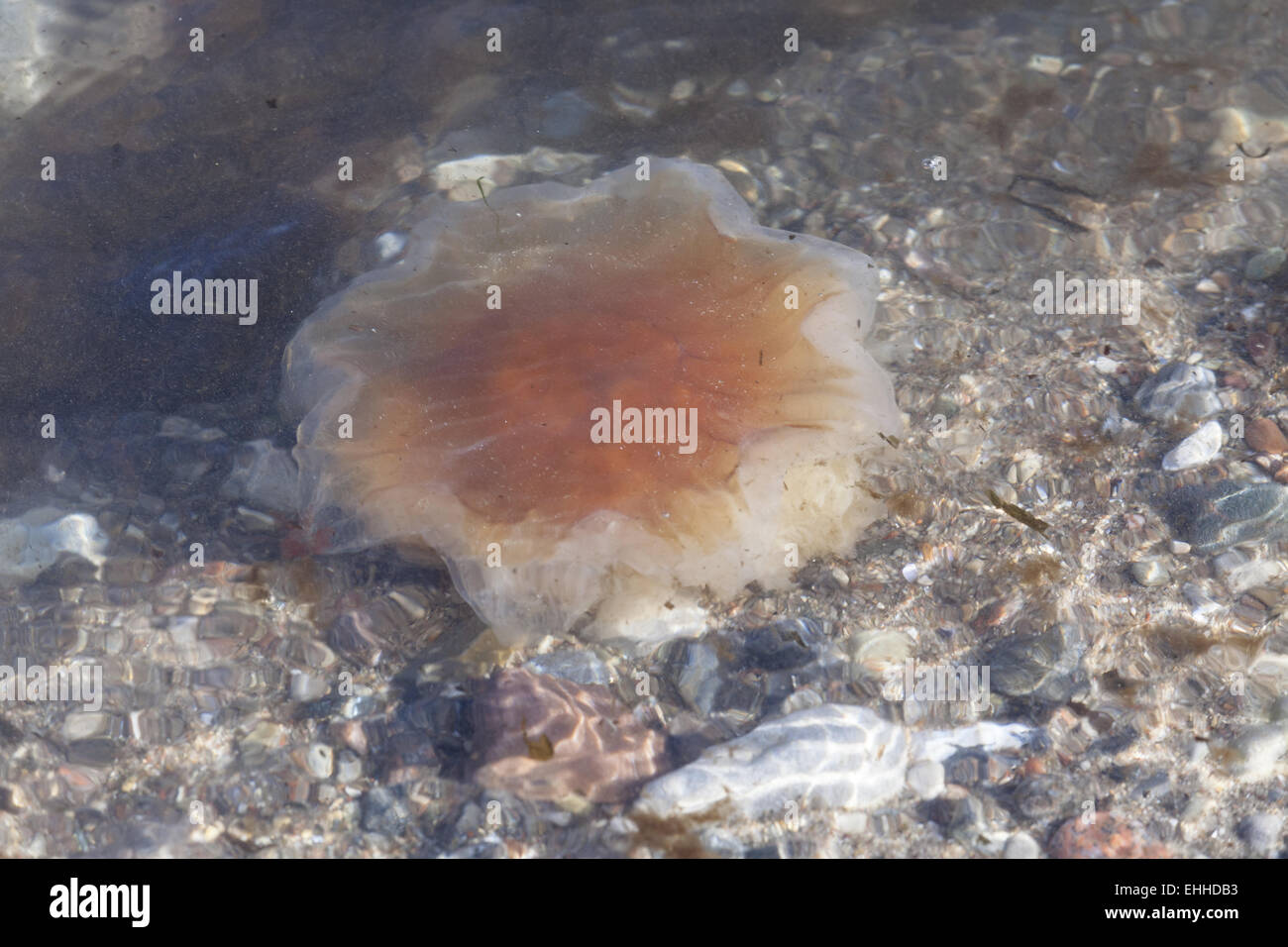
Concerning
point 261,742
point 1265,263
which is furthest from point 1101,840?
point 1265,263

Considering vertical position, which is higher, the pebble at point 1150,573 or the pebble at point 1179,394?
the pebble at point 1179,394

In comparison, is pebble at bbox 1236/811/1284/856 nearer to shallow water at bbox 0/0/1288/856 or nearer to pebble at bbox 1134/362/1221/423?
shallow water at bbox 0/0/1288/856

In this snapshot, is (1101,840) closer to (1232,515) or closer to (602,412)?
(1232,515)

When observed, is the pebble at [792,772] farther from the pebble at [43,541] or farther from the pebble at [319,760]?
the pebble at [43,541]

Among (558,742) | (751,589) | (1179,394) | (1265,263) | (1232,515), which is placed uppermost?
(1265,263)

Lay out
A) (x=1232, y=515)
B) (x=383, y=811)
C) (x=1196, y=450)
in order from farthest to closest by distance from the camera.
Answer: (x=1196, y=450), (x=1232, y=515), (x=383, y=811)

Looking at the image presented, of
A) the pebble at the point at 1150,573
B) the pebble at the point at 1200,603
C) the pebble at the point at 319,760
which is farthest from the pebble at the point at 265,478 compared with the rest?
the pebble at the point at 1200,603
